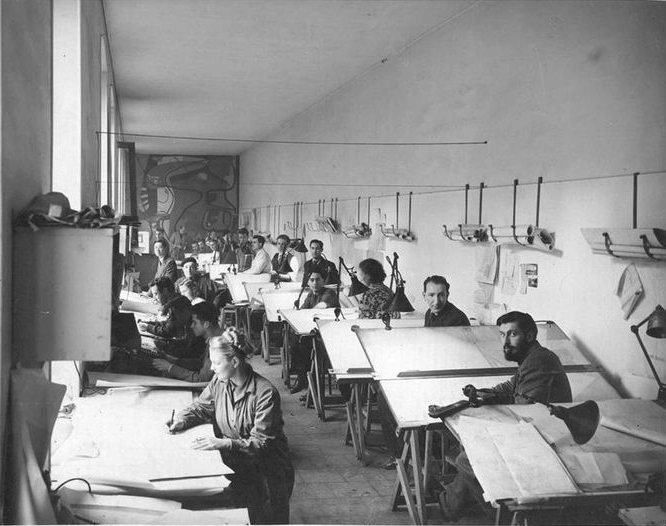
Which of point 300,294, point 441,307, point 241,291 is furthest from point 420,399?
point 241,291

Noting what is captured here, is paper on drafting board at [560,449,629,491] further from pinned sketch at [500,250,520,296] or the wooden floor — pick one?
pinned sketch at [500,250,520,296]

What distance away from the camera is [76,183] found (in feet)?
11.3

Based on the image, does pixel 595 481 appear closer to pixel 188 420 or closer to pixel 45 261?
pixel 188 420

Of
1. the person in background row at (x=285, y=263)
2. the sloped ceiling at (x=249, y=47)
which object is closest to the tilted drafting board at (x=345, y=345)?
the sloped ceiling at (x=249, y=47)

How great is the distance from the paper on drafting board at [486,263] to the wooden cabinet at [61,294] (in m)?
3.49

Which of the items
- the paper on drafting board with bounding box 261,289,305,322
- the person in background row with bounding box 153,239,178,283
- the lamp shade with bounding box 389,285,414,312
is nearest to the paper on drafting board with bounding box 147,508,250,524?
the lamp shade with bounding box 389,285,414,312

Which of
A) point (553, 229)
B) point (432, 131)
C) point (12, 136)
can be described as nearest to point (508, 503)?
point (12, 136)

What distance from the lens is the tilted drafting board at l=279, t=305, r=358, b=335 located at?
5.56 meters

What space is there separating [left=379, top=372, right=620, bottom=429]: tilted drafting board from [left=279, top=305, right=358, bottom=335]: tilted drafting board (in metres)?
1.87

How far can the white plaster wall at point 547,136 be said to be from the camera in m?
3.61

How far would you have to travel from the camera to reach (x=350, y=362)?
431 cm

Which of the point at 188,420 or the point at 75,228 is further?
the point at 188,420

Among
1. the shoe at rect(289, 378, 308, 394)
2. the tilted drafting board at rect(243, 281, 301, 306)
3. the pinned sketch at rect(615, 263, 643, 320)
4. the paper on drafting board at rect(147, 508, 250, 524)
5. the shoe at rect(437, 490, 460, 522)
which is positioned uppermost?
the pinned sketch at rect(615, 263, 643, 320)

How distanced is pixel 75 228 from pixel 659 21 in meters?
3.11
